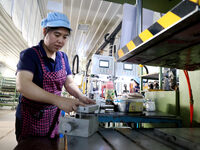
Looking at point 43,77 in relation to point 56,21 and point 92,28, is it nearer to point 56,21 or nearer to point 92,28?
point 56,21

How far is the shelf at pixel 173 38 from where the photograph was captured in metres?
0.53

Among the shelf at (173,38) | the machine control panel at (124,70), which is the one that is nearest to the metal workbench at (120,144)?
the shelf at (173,38)

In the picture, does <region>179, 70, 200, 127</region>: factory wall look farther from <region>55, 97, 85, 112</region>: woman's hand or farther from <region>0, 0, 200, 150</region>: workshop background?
<region>55, 97, 85, 112</region>: woman's hand

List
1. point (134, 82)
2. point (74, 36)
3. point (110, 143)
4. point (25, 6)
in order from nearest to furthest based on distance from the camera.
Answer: point (110, 143)
point (25, 6)
point (134, 82)
point (74, 36)

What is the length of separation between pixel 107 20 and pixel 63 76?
11.4ft

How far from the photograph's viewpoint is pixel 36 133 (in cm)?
114

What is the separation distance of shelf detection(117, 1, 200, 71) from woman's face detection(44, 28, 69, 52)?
1.64 feet

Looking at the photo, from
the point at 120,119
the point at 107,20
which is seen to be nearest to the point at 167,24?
the point at 120,119

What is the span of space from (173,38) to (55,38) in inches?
34.7

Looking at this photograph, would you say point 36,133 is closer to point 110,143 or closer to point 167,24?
point 110,143

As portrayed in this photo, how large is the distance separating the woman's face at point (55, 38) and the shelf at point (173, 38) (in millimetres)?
500

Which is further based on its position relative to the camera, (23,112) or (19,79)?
(23,112)

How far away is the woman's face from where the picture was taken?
47.7 inches

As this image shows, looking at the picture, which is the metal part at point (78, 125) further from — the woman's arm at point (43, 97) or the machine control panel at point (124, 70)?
the machine control panel at point (124, 70)
